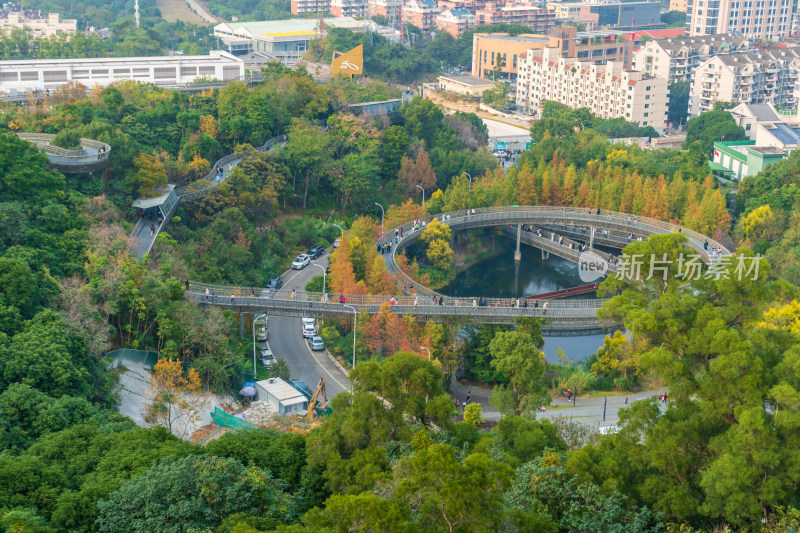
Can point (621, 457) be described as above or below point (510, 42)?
below

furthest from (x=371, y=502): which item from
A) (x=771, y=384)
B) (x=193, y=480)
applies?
(x=771, y=384)

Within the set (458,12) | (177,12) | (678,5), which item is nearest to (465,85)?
(458,12)

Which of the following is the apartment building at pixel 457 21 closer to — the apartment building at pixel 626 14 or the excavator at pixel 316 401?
the apartment building at pixel 626 14

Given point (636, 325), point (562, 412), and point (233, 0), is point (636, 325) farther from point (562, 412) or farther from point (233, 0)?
point (233, 0)

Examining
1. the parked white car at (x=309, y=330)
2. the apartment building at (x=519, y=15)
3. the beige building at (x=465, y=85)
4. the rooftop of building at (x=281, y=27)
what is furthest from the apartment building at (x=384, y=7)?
the parked white car at (x=309, y=330)

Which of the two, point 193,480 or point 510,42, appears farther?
point 510,42

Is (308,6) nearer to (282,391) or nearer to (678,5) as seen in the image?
(678,5)
